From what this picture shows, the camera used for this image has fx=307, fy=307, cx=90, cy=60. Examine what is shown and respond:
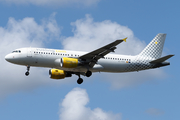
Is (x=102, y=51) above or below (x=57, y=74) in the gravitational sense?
above

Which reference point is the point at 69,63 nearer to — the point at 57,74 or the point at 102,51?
the point at 102,51

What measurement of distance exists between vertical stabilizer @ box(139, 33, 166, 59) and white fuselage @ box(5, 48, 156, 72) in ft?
13.6

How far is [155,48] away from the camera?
5125 centimetres

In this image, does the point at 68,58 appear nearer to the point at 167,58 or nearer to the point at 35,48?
the point at 35,48

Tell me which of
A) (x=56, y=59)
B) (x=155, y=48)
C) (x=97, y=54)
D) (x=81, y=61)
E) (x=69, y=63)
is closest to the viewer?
(x=69, y=63)

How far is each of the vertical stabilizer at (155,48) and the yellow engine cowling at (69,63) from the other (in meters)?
12.5

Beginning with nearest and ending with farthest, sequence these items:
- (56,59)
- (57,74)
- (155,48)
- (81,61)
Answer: (56,59) < (81,61) < (57,74) < (155,48)

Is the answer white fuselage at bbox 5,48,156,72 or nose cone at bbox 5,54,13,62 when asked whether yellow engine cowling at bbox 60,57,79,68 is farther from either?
nose cone at bbox 5,54,13,62

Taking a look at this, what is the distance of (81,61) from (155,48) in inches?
589

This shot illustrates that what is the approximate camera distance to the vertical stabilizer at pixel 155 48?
49.8m

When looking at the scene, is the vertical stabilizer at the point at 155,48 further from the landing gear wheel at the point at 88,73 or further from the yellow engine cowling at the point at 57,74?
the yellow engine cowling at the point at 57,74

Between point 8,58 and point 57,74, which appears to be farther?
point 57,74

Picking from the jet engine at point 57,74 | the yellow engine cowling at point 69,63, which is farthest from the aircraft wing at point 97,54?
the jet engine at point 57,74

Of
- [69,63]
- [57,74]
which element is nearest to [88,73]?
[69,63]
